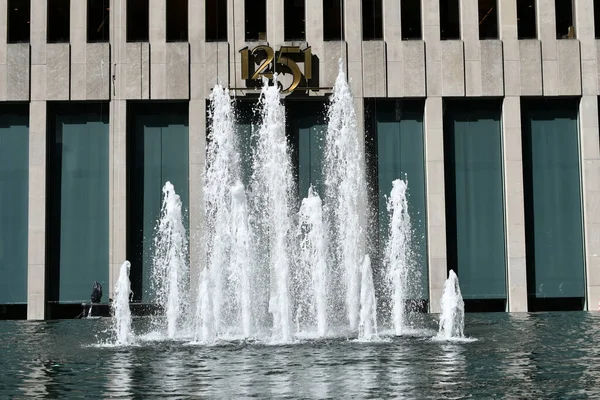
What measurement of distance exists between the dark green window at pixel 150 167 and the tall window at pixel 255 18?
314 cm

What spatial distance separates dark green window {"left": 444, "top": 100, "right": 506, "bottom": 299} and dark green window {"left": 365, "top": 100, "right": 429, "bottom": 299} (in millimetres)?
866

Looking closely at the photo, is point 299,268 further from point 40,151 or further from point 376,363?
point 376,363

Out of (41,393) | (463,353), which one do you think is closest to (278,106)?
(463,353)

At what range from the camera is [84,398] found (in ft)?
34.6

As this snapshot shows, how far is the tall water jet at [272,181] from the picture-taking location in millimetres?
27250

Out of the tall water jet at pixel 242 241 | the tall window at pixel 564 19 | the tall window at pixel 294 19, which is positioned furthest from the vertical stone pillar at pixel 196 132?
the tall window at pixel 564 19

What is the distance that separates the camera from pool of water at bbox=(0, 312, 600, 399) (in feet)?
35.9

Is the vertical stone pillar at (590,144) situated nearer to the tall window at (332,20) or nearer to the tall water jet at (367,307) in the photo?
the tall window at (332,20)

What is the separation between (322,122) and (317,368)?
673 inches

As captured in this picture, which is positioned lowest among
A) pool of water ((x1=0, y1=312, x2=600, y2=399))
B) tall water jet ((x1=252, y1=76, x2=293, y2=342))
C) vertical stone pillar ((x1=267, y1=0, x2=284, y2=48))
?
pool of water ((x1=0, y1=312, x2=600, y2=399))

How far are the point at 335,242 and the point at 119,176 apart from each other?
7036 mm

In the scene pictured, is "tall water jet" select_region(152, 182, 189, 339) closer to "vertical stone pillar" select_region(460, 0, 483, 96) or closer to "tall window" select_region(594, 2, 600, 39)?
"vertical stone pillar" select_region(460, 0, 483, 96)

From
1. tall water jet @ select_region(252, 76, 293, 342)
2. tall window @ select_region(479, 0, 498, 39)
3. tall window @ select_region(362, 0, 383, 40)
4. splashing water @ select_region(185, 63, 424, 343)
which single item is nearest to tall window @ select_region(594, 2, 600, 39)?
tall window @ select_region(479, 0, 498, 39)

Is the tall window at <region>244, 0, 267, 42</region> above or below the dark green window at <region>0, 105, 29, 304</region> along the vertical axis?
above
